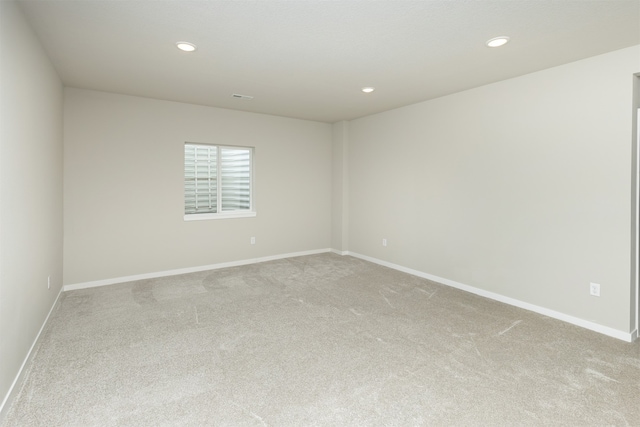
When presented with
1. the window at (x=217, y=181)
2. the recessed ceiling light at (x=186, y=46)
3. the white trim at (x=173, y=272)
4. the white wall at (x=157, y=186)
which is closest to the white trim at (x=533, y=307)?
the white trim at (x=173, y=272)

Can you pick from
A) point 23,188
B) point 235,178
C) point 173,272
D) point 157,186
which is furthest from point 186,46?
point 173,272

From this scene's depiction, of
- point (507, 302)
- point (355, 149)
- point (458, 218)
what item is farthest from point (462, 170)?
point (355, 149)

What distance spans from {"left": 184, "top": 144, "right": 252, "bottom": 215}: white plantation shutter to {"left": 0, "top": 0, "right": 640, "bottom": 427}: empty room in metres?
0.03

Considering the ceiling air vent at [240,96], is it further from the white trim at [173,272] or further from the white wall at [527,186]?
the white trim at [173,272]

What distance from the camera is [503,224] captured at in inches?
147

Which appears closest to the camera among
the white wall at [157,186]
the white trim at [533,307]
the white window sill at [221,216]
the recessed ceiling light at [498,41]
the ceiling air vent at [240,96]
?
the recessed ceiling light at [498,41]

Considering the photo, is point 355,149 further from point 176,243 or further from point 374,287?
point 176,243

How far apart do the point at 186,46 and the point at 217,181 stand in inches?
106

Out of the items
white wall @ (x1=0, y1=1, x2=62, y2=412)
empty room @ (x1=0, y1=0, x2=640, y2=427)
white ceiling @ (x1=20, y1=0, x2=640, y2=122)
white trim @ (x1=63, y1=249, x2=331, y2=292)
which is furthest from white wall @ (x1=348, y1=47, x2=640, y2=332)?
white wall @ (x1=0, y1=1, x2=62, y2=412)

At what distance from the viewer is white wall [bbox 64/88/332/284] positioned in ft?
13.5

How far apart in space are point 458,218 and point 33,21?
4.36 m

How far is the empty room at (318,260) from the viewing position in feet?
6.84

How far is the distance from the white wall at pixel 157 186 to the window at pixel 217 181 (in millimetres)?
176

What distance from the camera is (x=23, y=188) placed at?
2.29 meters
